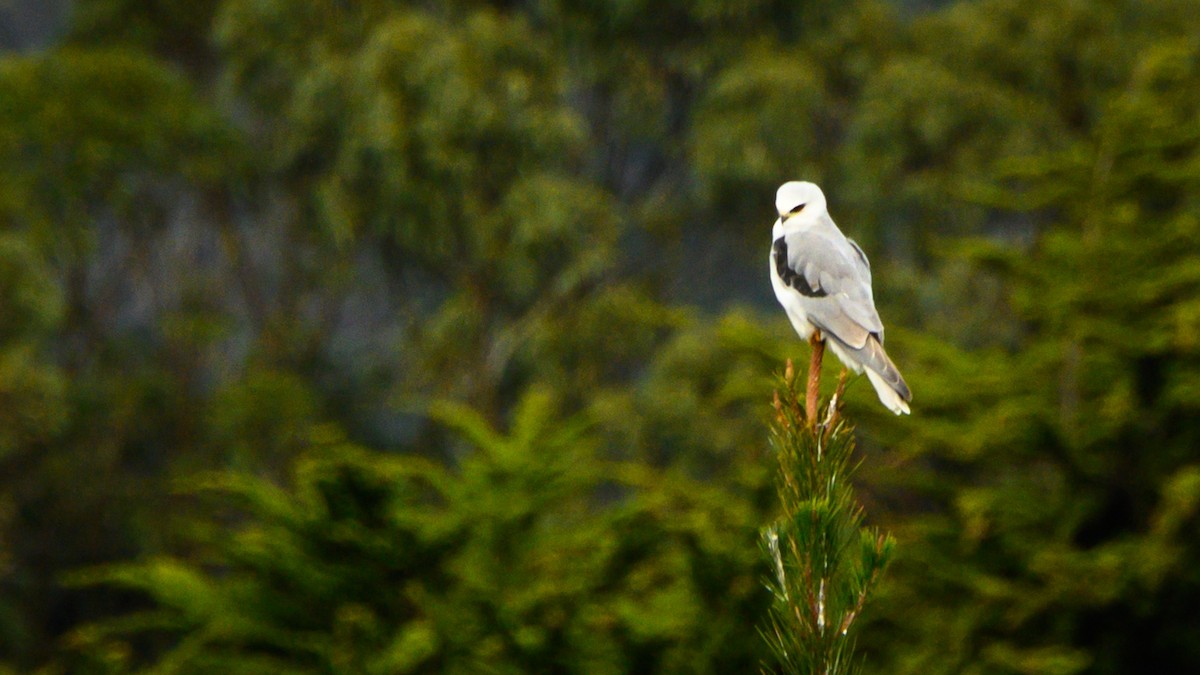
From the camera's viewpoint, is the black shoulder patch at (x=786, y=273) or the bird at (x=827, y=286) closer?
the bird at (x=827, y=286)

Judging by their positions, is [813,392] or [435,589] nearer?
[813,392]

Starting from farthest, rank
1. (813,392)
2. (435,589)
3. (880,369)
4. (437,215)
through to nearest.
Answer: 1. (437,215)
2. (435,589)
3. (880,369)
4. (813,392)

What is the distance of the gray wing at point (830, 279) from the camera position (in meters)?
2.40

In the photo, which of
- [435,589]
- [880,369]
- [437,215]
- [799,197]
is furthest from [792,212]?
[437,215]

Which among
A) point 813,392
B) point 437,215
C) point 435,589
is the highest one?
point 437,215

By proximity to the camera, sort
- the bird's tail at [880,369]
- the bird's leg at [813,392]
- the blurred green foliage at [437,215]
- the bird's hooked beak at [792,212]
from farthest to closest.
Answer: the blurred green foliage at [437,215], the bird's hooked beak at [792,212], the bird's tail at [880,369], the bird's leg at [813,392]

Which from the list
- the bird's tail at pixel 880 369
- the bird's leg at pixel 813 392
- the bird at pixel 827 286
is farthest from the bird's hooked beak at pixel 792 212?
the bird's leg at pixel 813 392

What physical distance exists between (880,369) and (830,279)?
0.16 m

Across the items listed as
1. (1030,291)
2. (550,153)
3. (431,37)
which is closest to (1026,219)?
(550,153)

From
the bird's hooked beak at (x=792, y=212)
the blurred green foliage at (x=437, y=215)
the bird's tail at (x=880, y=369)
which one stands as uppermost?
the blurred green foliage at (x=437, y=215)

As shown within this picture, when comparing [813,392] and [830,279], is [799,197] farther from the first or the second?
[813,392]

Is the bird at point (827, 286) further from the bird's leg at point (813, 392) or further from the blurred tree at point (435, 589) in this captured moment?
the blurred tree at point (435, 589)

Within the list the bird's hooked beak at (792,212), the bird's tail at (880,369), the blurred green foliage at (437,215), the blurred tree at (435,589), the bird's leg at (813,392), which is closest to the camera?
the bird's leg at (813,392)

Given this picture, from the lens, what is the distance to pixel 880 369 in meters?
2.37
